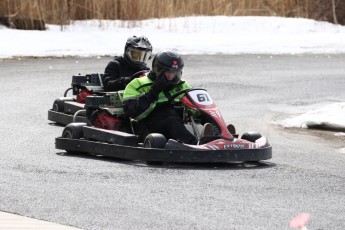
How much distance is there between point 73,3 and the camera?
2722 cm

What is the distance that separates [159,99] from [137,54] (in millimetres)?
2403

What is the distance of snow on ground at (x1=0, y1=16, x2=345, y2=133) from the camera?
2342 centimetres

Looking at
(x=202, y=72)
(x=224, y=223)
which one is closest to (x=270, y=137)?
(x=224, y=223)

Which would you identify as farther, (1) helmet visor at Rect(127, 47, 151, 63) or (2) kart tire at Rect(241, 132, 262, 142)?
(1) helmet visor at Rect(127, 47, 151, 63)

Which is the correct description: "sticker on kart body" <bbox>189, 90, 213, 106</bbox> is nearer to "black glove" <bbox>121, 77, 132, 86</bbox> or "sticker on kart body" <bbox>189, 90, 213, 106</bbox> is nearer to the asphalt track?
the asphalt track

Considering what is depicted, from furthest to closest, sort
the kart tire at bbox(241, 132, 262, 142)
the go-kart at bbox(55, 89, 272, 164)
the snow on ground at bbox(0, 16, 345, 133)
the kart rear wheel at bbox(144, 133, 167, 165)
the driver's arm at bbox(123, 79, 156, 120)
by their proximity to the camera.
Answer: the snow on ground at bbox(0, 16, 345, 133) < the driver's arm at bbox(123, 79, 156, 120) < the kart tire at bbox(241, 132, 262, 142) < the kart rear wheel at bbox(144, 133, 167, 165) < the go-kart at bbox(55, 89, 272, 164)

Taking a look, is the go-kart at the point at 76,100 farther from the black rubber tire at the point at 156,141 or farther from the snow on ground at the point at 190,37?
the snow on ground at the point at 190,37

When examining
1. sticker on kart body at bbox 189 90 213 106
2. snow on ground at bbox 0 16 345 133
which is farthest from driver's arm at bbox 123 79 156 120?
snow on ground at bbox 0 16 345 133

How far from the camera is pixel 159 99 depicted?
34.7 ft

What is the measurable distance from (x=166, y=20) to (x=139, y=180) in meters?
19.7

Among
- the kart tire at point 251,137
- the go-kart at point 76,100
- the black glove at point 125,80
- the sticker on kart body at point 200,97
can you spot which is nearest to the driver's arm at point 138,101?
the sticker on kart body at point 200,97

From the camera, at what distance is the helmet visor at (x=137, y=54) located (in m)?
12.8

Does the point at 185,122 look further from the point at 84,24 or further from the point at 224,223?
the point at 84,24

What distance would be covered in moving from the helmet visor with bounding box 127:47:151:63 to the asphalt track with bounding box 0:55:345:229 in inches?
49.8
